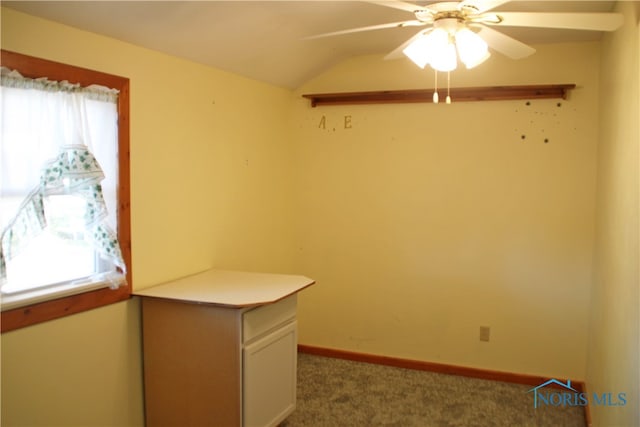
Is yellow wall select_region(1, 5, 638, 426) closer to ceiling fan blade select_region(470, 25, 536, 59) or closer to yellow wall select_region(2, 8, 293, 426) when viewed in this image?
yellow wall select_region(2, 8, 293, 426)

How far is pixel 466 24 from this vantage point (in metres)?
1.96

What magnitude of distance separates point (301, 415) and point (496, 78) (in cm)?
255

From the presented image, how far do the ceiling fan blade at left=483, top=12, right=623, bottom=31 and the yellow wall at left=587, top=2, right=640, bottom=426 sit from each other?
25 cm

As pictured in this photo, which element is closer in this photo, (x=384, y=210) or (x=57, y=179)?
(x=57, y=179)

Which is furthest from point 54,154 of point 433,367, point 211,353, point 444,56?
point 433,367

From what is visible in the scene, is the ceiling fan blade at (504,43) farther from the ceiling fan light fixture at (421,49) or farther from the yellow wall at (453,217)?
the yellow wall at (453,217)

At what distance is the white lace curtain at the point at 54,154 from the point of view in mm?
2057

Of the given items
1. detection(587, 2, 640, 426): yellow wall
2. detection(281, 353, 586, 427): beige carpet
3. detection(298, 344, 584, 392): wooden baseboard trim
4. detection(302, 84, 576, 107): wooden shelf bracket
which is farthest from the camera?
detection(298, 344, 584, 392): wooden baseboard trim

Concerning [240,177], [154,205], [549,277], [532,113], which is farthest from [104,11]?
[549,277]

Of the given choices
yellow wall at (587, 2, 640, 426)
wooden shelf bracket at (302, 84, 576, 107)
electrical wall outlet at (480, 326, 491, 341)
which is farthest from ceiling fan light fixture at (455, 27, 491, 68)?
electrical wall outlet at (480, 326, 491, 341)

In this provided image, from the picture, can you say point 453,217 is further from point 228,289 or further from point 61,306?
point 61,306

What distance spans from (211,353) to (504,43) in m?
1.93

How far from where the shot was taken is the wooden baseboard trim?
3.66m

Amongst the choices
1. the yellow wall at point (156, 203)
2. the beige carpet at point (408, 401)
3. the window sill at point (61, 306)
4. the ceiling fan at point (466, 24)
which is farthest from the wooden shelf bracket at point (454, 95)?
the window sill at point (61, 306)
